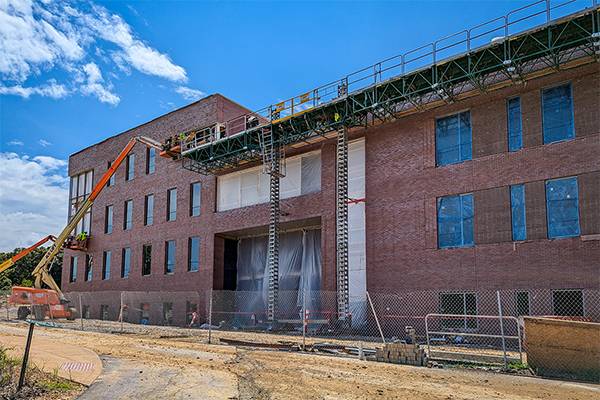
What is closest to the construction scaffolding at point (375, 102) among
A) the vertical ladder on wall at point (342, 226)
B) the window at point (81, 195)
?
the vertical ladder on wall at point (342, 226)

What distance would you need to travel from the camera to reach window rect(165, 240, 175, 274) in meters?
39.6

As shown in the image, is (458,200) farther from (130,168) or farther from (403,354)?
(130,168)

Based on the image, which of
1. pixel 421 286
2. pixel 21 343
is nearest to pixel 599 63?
pixel 421 286

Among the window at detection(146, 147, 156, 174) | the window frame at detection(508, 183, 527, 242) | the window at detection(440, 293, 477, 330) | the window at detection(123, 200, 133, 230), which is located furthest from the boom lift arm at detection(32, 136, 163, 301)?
the window frame at detection(508, 183, 527, 242)

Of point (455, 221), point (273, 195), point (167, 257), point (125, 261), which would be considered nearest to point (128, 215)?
point (125, 261)

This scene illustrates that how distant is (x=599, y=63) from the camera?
21234 millimetres

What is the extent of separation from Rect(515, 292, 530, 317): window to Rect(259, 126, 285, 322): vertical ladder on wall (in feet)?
43.0

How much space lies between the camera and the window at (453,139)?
25047 millimetres

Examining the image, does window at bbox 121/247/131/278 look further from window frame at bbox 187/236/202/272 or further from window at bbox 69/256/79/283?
window at bbox 69/256/79/283

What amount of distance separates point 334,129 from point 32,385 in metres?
21.2

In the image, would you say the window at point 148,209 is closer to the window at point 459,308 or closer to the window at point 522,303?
the window at point 459,308

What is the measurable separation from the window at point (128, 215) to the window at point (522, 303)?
3118 centimetres

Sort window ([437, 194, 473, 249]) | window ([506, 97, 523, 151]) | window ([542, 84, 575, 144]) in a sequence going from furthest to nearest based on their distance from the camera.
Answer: window ([437, 194, 473, 249])
window ([506, 97, 523, 151])
window ([542, 84, 575, 144])

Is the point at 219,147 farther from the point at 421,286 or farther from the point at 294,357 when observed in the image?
the point at 294,357
